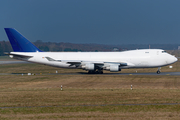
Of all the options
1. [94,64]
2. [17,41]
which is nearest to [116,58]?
[94,64]

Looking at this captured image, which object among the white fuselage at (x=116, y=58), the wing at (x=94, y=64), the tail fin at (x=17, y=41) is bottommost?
the wing at (x=94, y=64)

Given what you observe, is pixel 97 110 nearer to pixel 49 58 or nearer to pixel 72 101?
pixel 72 101

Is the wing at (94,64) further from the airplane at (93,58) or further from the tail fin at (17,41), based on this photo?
the tail fin at (17,41)

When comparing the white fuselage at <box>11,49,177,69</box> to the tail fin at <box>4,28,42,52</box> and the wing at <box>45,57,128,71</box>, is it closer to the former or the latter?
the wing at <box>45,57,128,71</box>

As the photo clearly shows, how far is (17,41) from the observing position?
162 ft

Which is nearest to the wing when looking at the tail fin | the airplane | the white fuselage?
the airplane

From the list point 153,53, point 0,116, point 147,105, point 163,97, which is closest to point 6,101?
point 0,116

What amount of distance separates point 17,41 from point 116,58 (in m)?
20.4

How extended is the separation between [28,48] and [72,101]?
3188 cm

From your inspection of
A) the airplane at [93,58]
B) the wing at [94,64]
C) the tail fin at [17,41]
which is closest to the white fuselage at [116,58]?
the airplane at [93,58]

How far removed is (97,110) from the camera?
17.4 m

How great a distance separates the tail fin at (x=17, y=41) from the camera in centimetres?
4919

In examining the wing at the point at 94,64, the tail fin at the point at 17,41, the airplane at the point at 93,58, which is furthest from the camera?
the tail fin at the point at 17,41

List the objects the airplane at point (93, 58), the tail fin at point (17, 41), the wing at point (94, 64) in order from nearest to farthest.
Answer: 1. the wing at point (94, 64)
2. the airplane at point (93, 58)
3. the tail fin at point (17, 41)
